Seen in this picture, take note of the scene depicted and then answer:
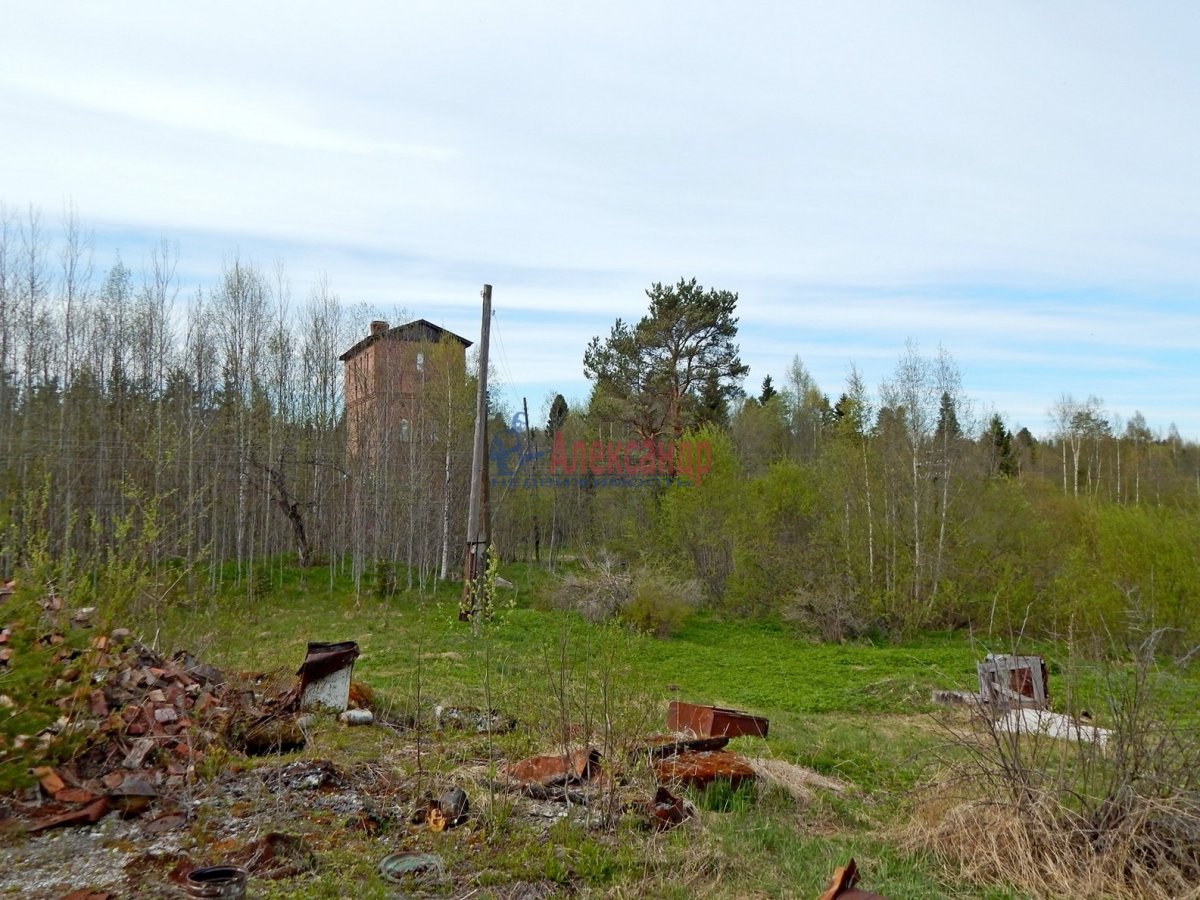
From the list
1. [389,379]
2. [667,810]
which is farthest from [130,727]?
[389,379]

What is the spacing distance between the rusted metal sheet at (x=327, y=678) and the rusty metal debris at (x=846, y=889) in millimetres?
5271

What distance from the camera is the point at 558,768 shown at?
5.65 metres

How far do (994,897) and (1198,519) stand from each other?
544 inches

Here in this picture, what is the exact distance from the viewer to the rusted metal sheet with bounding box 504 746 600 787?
550 cm

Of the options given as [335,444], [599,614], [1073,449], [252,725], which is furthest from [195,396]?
[1073,449]

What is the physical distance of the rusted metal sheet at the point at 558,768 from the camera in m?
5.50

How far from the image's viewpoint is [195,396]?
2342 centimetres

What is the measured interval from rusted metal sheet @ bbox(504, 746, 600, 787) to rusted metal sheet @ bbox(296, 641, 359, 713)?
2.69m

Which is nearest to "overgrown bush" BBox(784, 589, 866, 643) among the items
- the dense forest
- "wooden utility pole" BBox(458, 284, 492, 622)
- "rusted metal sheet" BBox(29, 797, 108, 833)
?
the dense forest

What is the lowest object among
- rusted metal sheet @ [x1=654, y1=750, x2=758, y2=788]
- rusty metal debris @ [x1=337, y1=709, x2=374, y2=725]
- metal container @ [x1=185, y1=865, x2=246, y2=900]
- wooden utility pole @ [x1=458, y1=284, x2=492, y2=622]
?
rusty metal debris @ [x1=337, y1=709, x2=374, y2=725]

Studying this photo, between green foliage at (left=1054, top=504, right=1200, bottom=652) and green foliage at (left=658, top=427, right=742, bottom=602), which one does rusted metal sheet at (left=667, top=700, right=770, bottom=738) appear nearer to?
green foliage at (left=1054, top=504, right=1200, bottom=652)

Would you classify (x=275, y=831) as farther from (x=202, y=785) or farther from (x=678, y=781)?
(x=678, y=781)

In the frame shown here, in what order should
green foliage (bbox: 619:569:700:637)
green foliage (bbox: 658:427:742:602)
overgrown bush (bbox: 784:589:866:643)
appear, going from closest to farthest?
green foliage (bbox: 619:569:700:637) < overgrown bush (bbox: 784:589:866:643) < green foliage (bbox: 658:427:742:602)

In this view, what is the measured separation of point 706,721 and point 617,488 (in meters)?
20.0
